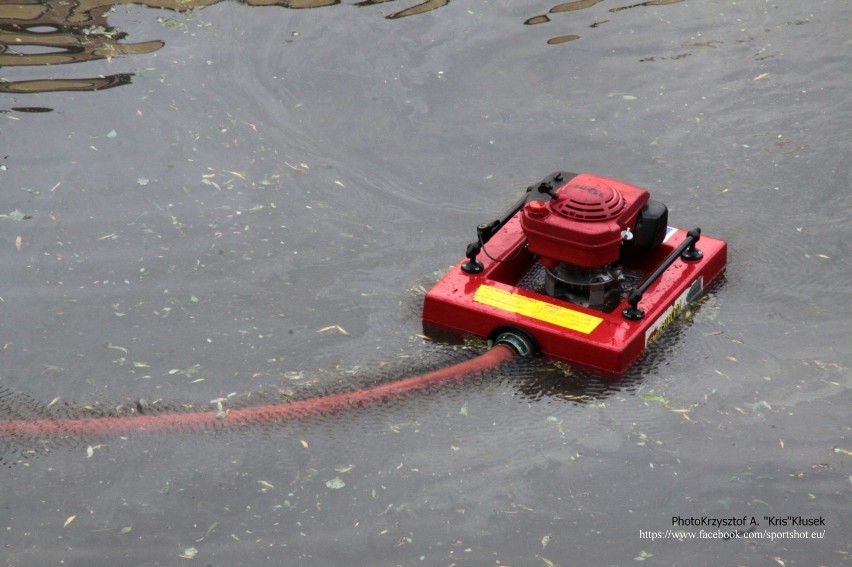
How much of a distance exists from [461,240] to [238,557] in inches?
76.3

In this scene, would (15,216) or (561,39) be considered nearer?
(15,216)

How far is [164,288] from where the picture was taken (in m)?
4.47

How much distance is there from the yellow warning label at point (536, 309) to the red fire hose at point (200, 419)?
45 cm

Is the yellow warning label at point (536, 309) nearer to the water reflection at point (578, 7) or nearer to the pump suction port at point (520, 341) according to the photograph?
the pump suction port at point (520, 341)

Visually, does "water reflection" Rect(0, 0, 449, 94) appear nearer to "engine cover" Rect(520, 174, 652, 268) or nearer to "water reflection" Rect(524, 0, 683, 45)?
"water reflection" Rect(524, 0, 683, 45)

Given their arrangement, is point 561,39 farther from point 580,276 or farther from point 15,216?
point 15,216

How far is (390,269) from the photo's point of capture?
4629 millimetres

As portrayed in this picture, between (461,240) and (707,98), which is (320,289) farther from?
(707,98)

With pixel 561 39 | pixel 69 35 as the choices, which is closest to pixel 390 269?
pixel 561 39

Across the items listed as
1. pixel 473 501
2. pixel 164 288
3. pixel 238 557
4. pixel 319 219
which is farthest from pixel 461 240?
pixel 238 557

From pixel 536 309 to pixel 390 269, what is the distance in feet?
2.49

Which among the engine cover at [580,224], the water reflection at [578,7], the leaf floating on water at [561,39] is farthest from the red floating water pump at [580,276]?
the water reflection at [578,7]

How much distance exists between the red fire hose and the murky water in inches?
2.0

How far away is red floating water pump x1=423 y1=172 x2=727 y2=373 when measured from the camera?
13.2 feet
